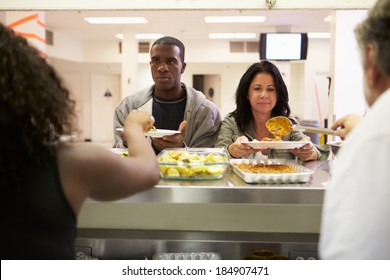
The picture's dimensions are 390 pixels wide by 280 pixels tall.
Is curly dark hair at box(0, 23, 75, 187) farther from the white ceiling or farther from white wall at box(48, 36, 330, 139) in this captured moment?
white wall at box(48, 36, 330, 139)

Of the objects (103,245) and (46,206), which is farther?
(103,245)

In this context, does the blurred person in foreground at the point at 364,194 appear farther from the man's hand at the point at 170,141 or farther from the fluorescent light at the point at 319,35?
the fluorescent light at the point at 319,35

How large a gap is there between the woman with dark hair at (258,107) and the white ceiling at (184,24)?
18.0 ft

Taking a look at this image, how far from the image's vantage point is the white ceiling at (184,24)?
7.95 metres

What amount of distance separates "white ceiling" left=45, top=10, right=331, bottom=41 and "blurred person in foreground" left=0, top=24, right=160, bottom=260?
710cm

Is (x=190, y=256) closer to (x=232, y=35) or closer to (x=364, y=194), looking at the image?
(x=364, y=194)

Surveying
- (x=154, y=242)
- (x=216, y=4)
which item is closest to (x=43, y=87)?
(x=154, y=242)

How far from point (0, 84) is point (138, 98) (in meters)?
1.81

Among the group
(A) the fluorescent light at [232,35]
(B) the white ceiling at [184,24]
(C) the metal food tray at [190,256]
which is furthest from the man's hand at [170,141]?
(A) the fluorescent light at [232,35]

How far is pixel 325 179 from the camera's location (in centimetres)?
158

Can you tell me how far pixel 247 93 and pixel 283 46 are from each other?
2.74 meters

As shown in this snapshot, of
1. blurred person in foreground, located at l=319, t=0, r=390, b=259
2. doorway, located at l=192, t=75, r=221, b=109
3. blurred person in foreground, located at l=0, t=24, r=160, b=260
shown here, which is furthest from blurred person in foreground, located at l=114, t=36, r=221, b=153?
doorway, located at l=192, t=75, r=221, b=109

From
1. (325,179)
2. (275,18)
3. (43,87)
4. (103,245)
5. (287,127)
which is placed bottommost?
(103,245)
